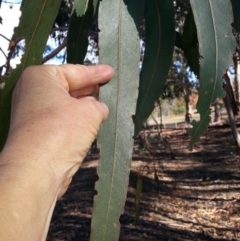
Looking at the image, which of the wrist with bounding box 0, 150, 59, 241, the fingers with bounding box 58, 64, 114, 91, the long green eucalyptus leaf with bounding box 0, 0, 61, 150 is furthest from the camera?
the long green eucalyptus leaf with bounding box 0, 0, 61, 150

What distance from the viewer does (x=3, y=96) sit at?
1.16 meters

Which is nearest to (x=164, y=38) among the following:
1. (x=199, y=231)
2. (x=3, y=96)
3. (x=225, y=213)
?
(x=3, y=96)

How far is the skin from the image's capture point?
73cm

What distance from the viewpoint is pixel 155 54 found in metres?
1.31

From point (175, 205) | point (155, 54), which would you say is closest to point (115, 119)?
point (155, 54)

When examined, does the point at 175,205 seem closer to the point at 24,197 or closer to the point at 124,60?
the point at 124,60

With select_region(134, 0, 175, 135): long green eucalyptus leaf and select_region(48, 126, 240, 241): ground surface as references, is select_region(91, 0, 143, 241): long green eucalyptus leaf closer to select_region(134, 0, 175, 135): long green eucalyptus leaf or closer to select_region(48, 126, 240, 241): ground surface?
select_region(134, 0, 175, 135): long green eucalyptus leaf

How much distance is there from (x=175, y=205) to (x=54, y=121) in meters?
3.96

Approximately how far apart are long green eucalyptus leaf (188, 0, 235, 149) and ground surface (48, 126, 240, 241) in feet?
7.29

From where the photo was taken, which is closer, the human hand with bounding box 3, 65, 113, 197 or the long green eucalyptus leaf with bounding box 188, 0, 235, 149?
the human hand with bounding box 3, 65, 113, 197

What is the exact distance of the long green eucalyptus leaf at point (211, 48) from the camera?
3.86ft

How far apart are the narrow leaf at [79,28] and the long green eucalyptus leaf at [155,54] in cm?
15

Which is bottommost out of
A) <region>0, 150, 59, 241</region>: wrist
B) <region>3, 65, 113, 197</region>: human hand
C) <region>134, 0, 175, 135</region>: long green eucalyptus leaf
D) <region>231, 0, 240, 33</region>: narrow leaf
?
<region>0, 150, 59, 241</region>: wrist

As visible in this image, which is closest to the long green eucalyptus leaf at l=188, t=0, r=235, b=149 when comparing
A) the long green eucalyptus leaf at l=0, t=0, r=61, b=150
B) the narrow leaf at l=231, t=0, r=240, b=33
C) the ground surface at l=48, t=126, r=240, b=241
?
the narrow leaf at l=231, t=0, r=240, b=33
